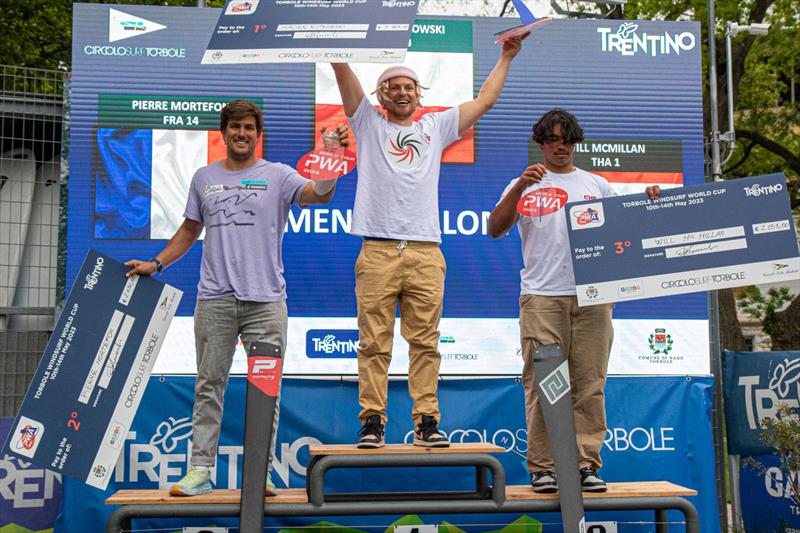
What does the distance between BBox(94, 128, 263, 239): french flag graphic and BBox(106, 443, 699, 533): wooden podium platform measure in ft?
6.28

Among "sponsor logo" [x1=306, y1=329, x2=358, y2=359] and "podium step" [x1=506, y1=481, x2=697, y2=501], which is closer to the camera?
"podium step" [x1=506, y1=481, x2=697, y2=501]

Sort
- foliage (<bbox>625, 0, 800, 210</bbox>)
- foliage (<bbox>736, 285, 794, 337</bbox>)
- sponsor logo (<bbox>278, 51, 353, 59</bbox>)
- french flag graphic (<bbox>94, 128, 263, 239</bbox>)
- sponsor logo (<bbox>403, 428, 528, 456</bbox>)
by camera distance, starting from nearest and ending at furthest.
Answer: sponsor logo (<bbox>278, 51, 353, 59</bbox>) → sponsor logo (<bbox>403, 428, 528, 456</bbox>) → french flag graphic (<bbox>94, 128, 263, 239</bbox>) → foliage (<bbox>736, 285, 794, 337</bbox>) → foliage (<bbox>625, 0, 800, 210</bbox>)

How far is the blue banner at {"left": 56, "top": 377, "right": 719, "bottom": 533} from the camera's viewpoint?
4.97 m

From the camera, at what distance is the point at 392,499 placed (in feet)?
12.5

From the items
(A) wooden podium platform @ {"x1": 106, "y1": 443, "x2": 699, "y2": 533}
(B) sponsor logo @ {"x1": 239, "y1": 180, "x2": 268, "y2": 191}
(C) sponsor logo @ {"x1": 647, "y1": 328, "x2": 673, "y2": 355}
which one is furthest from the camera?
(C) sponsor logo @ {"x1": 647, "y1": 328, "x2": 673, "y2": 355}

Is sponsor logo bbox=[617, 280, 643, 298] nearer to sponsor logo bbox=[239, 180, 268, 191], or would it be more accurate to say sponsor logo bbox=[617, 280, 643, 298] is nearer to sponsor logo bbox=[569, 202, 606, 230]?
sponsor logo bbox=[569, 202, 606, 230]

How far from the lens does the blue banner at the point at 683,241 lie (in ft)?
13.1

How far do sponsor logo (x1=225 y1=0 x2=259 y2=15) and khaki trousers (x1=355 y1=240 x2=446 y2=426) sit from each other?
3.94 ft

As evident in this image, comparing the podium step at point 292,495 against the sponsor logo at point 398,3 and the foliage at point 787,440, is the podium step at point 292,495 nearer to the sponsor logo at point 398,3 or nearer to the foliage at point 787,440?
the foliage at point 787,440

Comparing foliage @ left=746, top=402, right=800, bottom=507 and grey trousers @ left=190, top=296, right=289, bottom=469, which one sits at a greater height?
grey trousers @ left=190, top=296, right=289, bottom=469

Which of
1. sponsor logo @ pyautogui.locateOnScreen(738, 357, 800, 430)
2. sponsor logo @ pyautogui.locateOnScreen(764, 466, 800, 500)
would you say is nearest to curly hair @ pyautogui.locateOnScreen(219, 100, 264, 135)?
sponsor logo @ pyautogui.locateOnScreen(738, 357, 800, 430)

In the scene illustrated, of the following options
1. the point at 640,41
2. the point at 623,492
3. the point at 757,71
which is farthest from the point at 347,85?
the point at 757,71

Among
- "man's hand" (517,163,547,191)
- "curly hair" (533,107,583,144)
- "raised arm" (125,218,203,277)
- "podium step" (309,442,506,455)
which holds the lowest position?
"podium step" (309,442,506,455)

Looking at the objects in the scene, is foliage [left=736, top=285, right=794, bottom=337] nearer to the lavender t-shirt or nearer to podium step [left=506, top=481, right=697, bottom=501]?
podium step [left=506, top=481, right=697, bottom=501]
